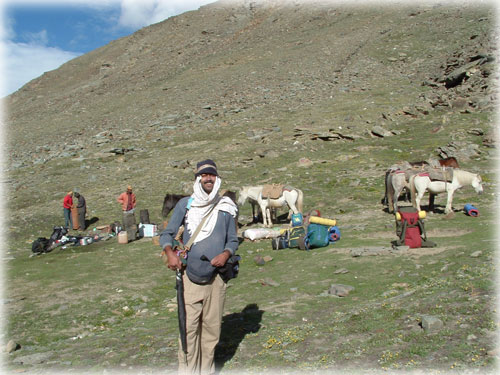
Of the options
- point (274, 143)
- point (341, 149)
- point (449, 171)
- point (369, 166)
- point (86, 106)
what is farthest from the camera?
point (86, 106)

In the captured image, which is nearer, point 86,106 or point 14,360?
point 14,360

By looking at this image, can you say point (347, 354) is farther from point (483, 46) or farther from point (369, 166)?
point (483, 46)

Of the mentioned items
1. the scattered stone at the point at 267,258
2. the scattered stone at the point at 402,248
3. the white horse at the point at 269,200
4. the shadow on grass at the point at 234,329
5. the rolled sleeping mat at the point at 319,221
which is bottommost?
the scattered stone at the point at 267,258

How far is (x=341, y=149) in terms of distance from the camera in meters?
25.2

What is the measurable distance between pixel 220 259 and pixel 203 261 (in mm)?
191

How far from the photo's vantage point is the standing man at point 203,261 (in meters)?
4.39

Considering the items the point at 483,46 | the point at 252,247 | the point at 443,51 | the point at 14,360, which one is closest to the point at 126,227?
the point at 252,247

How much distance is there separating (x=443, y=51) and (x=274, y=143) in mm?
26571

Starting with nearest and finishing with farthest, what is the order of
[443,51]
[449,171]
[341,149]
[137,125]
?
[449,171] → [341,149] → [137,125] → [443,51]

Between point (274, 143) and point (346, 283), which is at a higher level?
point (274, 143)

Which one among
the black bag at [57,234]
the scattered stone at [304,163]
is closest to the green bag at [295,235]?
the black bag at [57,234]

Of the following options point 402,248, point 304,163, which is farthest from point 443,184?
point 304,163

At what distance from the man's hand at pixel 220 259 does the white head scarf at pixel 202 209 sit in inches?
10.9

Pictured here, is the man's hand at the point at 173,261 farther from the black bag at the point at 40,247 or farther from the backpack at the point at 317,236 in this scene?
the black bag at the point at 40,247
